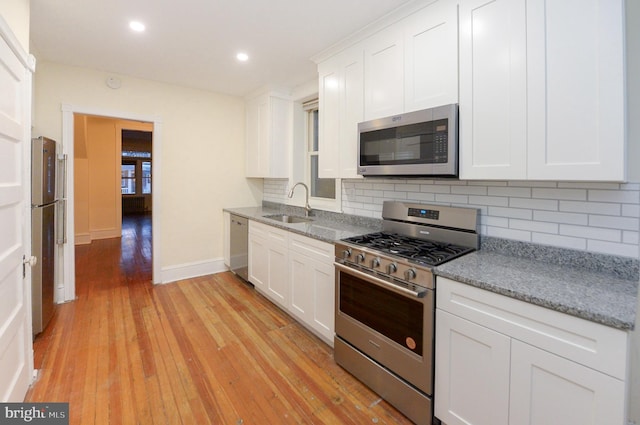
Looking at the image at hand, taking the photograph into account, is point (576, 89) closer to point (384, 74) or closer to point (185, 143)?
point (384, 74)

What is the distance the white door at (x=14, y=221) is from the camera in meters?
1.51

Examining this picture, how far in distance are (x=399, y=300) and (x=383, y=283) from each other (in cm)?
13

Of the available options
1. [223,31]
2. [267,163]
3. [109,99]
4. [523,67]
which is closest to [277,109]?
[267,163]

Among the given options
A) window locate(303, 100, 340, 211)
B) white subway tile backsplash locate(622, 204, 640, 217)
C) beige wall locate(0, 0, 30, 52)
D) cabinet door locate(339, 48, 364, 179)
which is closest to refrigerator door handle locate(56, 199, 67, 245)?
beige wall locate(0, 0, 30, 52)

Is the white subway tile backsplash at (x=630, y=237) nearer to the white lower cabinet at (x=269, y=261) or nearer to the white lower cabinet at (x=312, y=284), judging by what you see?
the white lower cabinet at (x=312, y=284)

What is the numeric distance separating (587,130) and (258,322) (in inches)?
108

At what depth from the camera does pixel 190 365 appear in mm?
2188

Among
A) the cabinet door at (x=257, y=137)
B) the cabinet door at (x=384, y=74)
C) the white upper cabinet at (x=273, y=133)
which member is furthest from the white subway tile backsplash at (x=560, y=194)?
the cabinet door at (x=257, y=137)

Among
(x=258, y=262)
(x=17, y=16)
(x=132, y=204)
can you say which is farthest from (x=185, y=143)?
(x=132, y=204)

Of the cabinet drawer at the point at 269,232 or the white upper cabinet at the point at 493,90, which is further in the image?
the cabinet drawer at the point at 269,232

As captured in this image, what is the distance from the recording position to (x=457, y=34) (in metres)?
1.78

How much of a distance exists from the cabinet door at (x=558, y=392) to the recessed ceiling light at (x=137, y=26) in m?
3.24

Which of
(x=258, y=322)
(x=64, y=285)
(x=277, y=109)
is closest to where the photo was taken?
(x=258, y=322)

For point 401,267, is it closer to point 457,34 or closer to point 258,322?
point 457,34
